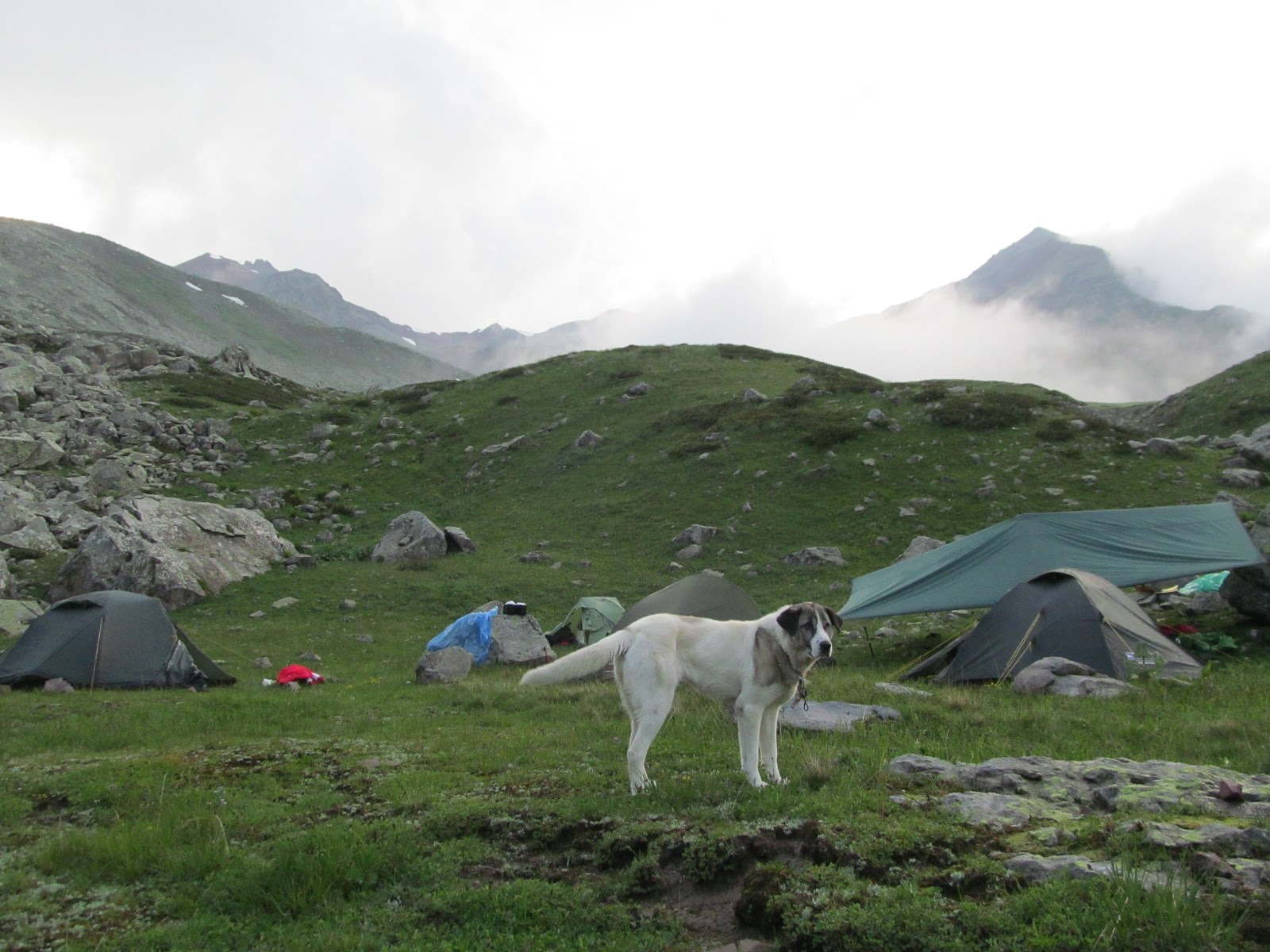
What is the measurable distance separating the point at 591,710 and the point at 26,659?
13.9m

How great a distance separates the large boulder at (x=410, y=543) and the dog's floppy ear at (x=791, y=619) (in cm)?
2699

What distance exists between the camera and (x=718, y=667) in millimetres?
8852

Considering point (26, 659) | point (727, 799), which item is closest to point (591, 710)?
point (727, 799)

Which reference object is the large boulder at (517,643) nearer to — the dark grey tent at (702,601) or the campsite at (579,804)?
the campsite at (579,804)

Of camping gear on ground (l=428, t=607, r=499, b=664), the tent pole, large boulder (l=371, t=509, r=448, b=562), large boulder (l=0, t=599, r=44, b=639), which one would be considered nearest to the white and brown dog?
camping gear on ground (l=428, t=607, r=499, b=664)

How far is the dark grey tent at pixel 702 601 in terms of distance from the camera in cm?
2106

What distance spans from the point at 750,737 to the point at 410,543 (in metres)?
27.8

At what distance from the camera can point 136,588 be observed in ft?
87.2

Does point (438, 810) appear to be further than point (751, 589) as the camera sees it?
No

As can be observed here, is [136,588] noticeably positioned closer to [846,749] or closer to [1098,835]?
[846,749]

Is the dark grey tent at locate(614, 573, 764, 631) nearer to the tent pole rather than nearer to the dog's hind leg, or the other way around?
the dog's hind leg

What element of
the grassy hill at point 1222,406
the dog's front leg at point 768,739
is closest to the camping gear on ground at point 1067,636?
the dog's front leg at point 768,739

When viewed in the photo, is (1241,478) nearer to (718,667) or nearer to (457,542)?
(457,542)

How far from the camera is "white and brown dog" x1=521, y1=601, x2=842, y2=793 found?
830 centimetres
